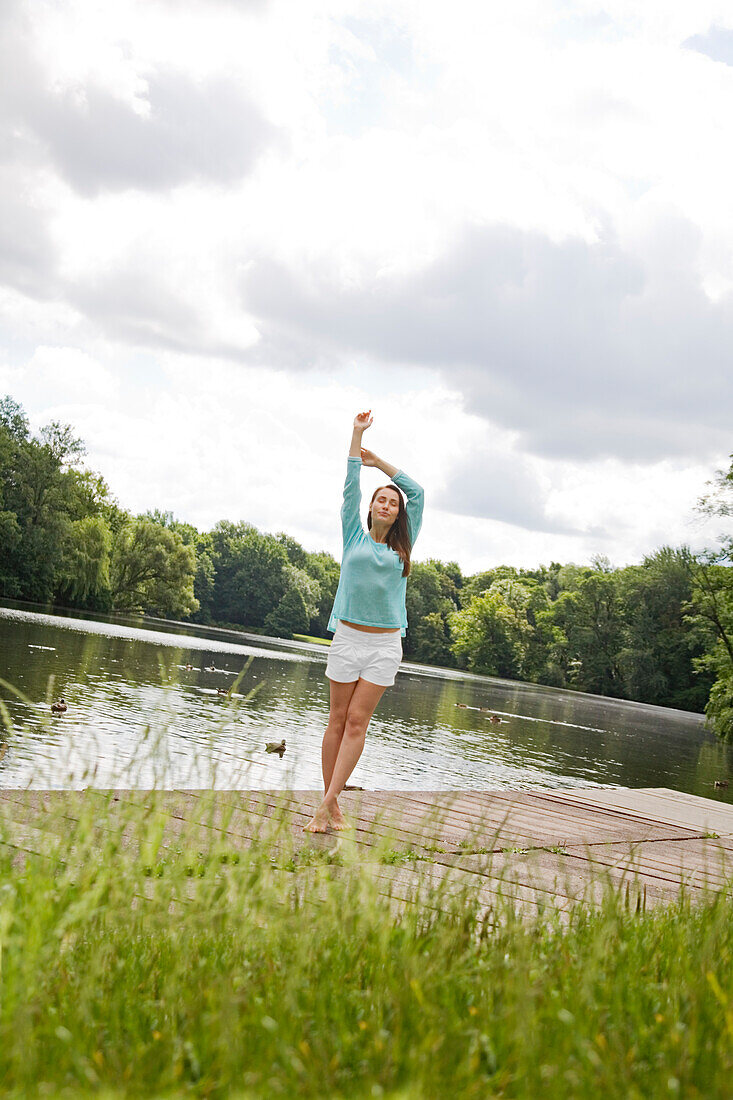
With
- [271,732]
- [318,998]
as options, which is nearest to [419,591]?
[271,732]

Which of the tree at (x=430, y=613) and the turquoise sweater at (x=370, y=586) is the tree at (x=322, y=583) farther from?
the turquoise sweater at (x=370, y=586)

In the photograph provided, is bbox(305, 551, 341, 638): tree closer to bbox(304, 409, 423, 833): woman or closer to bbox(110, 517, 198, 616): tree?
bbox(110, 517, 198, 616): tree

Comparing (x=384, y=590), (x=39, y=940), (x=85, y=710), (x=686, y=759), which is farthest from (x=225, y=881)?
(x=686, y=759)

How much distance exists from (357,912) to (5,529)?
51104 mm

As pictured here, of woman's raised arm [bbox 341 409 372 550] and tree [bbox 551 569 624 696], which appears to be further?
tree [bbox 551 569 624 696]

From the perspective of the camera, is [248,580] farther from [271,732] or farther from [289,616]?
[271,732]

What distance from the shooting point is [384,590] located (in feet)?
16.8

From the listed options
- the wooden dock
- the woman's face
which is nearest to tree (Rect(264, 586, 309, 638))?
the wooden dock

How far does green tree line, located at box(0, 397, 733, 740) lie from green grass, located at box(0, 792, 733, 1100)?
33.9 m

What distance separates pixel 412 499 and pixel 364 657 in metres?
0.98

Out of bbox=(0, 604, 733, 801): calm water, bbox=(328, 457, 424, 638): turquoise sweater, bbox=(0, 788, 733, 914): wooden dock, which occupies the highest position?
bbox=(328, 457, 424, 638): turquoise sweater

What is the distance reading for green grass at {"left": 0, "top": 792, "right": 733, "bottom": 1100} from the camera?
174cm

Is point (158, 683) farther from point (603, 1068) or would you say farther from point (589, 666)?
point (589, 666)

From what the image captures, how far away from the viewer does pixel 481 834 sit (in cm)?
441
